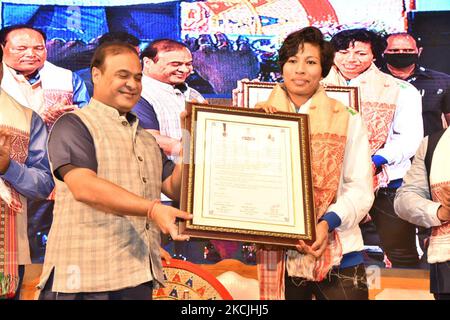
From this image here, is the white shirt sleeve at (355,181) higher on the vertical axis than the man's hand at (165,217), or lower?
higher

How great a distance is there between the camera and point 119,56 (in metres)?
3.42

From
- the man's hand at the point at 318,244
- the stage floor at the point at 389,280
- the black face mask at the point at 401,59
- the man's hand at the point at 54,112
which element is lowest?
the stage floor at the point at 389,280

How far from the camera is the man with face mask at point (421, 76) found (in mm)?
3664

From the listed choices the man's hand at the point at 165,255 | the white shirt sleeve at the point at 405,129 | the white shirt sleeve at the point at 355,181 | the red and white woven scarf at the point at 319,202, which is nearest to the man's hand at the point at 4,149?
the man's hand at the point at 165,255

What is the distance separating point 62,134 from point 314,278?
51.5 inches

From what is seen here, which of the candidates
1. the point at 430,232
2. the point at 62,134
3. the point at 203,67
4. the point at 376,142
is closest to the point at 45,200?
the point at 62,134

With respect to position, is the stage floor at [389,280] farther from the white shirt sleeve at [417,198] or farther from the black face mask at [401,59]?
the black face mask at [401,59]

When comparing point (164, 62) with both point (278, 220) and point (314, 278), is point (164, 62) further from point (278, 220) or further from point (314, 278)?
point (314, 278)

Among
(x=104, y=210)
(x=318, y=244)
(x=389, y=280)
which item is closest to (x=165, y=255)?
(x=104, y=210)

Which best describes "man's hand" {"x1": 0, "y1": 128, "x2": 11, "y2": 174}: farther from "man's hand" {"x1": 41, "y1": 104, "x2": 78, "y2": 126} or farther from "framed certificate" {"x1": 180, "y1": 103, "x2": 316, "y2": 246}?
"framed certificate" {"x1": 180, "y1": 103, "x2": 316, "y2": 246}

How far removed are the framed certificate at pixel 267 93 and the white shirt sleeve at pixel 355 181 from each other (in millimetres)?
114

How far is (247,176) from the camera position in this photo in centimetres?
331

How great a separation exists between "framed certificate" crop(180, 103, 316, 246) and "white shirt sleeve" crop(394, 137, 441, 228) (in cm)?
54

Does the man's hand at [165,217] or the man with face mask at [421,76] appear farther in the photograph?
the man with face mask at [421,76]
